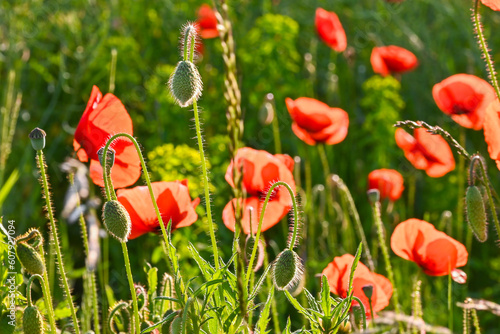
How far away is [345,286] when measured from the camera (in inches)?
55.1

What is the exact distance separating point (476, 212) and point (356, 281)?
305mm

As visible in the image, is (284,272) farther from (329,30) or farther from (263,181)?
(329,30)

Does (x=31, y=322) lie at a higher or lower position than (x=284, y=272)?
lower

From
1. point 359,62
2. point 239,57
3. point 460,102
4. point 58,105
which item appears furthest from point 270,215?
point 359,62

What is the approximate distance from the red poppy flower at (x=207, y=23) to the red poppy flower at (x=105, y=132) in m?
2.00

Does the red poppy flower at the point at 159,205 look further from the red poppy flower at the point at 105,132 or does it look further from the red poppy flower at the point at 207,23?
the red poppy flower at the point at 207,23

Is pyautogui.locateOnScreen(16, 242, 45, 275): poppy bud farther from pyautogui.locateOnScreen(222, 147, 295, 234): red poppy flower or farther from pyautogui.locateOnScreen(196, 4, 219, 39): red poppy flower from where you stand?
pyautogui.locateOnScreen(196, 4, 219, 39): red poppy flower

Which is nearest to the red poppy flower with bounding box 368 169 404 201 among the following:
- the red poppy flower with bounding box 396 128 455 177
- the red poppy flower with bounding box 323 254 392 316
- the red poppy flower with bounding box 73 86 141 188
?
the red poppy flower with bounding box 396 128 455 177

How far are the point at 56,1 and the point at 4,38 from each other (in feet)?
1.29

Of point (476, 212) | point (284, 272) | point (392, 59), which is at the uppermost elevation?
point (392, 59)

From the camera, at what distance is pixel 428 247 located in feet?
4.95

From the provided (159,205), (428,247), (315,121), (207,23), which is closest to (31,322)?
(159,205)

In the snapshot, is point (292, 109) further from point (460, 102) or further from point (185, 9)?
point (185, 9)

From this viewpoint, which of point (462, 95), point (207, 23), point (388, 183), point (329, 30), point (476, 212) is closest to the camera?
point (476, 212)
